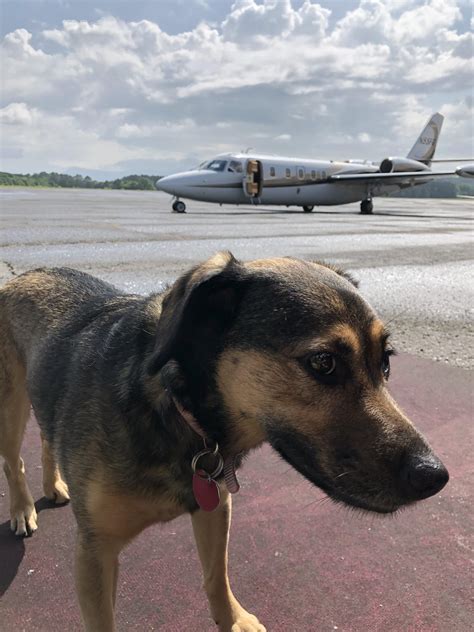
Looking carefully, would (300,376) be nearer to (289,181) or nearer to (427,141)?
(289,181)

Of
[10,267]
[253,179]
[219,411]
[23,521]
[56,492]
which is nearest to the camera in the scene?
[219,411]

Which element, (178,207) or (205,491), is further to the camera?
(178,207)

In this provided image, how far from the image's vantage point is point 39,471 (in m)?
3.68

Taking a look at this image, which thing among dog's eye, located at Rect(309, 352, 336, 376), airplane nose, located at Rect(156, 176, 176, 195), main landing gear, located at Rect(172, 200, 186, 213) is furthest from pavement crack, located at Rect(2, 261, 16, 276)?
airplane nose, located at Rect(156, 176, 176, 195)

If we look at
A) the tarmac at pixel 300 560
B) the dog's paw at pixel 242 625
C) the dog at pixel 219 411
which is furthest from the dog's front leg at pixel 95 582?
the dog's paw at pixel 242 625

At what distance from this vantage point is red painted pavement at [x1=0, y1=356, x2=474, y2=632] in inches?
98.7

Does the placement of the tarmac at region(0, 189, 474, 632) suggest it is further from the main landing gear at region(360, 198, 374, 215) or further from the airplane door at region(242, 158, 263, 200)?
the main landing gear at region(360, 198, 374, 215)

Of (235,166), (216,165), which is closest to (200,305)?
(235,166)

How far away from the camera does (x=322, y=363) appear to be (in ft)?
6.90

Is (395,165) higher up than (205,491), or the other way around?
(395,165)

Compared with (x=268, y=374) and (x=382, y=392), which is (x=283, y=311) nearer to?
(x=268, y=374)

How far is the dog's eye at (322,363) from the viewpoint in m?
2.10

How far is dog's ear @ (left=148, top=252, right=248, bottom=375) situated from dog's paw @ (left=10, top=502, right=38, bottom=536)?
4.96 ft

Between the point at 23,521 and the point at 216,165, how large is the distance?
95.5 feet
